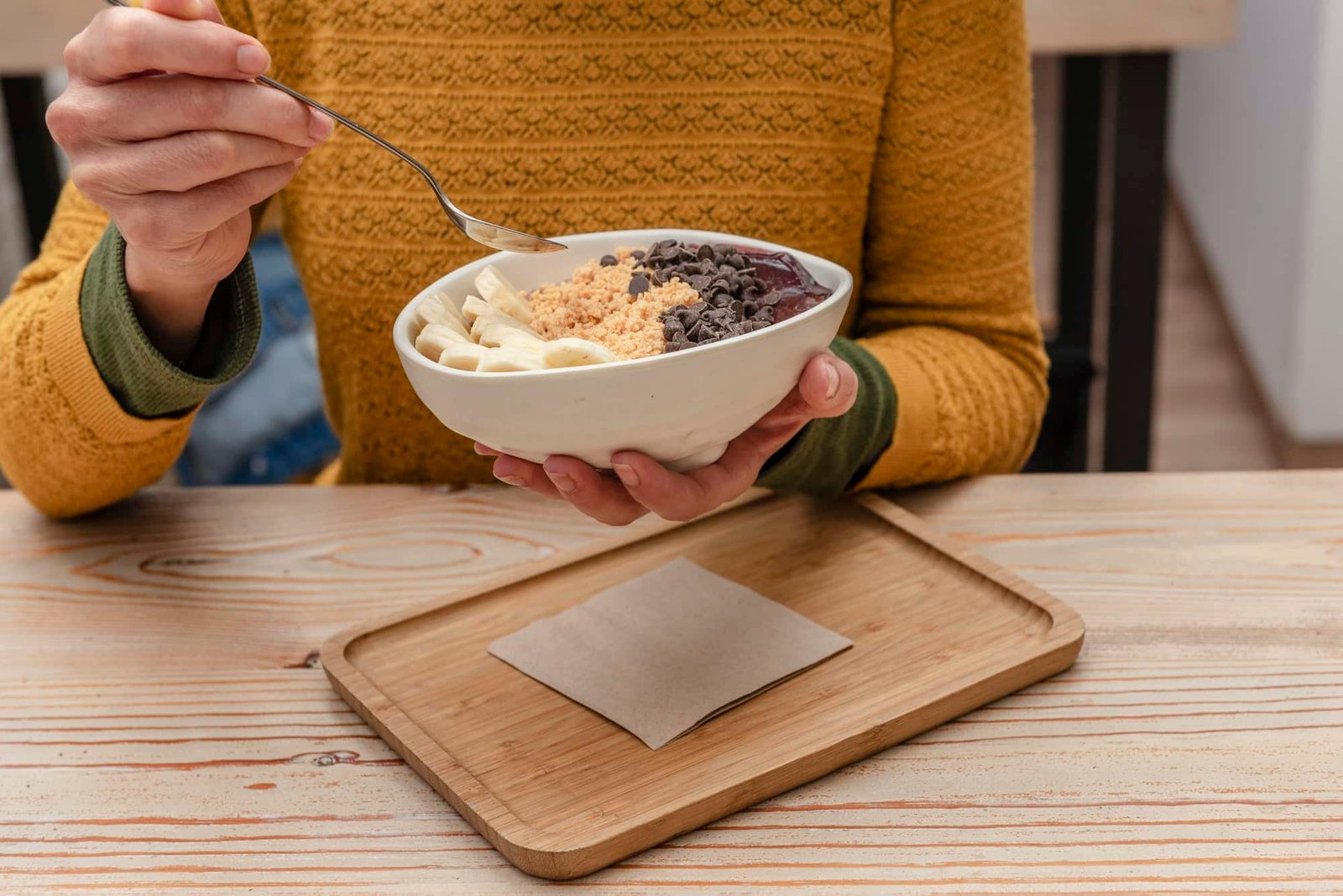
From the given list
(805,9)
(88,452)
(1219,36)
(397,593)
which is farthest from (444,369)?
(1219,36)

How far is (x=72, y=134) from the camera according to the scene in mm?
781

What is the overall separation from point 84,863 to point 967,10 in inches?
37.3

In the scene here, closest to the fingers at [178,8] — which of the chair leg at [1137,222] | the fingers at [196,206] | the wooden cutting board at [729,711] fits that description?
the fingers at [196,206]

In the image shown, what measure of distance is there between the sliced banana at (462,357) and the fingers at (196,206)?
18 centimetres

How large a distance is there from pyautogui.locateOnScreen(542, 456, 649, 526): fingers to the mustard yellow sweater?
385 millimetres

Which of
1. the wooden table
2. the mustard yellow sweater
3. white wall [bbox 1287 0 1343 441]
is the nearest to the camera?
the wooden table

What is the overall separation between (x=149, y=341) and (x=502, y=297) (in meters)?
0.28

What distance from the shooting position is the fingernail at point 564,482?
76 cm

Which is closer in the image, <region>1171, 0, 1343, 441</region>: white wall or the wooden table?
the wooden table

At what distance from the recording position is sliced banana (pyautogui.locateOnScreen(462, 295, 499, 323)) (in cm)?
82

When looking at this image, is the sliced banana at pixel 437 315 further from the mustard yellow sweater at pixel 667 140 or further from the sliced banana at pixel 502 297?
the mustard yellow sweater at pixel 667 140

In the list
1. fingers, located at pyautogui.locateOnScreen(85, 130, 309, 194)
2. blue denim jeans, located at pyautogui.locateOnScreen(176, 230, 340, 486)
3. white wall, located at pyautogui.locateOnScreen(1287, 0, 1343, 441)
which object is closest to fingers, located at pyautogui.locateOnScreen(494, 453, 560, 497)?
fingers, located at pyautogui.locateOnScreen(85, 130, 309, 194)

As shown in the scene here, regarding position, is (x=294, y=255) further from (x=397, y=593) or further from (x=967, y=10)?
(x=967, y=10)

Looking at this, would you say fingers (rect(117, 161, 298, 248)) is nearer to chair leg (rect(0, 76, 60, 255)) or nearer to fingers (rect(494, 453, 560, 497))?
fingers (rect(494, 453, 560, 497))
